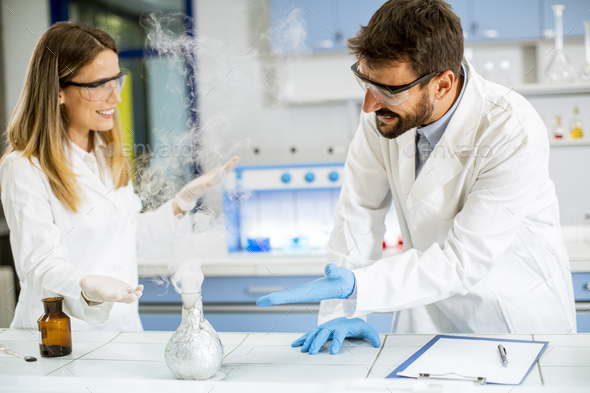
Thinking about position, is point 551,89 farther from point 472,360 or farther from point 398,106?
point 472,360

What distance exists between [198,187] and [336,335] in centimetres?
65

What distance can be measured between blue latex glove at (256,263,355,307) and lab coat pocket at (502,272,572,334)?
1.68ft

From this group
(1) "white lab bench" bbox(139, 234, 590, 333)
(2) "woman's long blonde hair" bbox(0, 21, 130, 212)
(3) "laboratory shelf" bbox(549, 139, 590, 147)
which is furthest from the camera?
(3) "laboratory shelf" bbox(549, 139, 590, 147)

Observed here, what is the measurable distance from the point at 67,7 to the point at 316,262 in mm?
2445

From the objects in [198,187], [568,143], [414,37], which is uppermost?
[414,37]

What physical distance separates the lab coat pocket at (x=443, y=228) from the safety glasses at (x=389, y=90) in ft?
1.14

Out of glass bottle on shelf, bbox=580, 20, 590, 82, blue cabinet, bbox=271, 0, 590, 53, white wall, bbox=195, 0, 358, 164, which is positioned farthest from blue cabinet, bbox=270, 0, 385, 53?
glass bottle on shelf, bbox=580, 20, 590, 82

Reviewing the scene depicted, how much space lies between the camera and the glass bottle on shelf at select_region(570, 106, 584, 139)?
9.45 ft

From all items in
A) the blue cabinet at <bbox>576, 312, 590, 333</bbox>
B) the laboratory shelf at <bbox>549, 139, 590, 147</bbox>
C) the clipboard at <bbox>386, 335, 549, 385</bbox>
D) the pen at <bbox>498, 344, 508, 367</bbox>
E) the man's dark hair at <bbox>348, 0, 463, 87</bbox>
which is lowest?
the blue cabinet at <bbox>576, 312, 590, 333</bbox>

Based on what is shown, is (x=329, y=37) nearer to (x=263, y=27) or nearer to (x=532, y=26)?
(x=263, y=27)

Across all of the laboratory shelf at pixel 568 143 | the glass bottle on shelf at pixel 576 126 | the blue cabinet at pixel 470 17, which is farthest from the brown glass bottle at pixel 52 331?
the glass bottle on shelf at pixel 576 126

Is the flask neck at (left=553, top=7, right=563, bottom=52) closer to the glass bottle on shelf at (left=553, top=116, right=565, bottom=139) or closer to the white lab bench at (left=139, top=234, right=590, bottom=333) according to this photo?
the glass bottle on shelf at (left=553, top=116, right=565, bottom=139)

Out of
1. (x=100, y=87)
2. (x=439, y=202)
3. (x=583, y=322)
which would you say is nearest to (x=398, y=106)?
(x=439, y=202)

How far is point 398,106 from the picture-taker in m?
Answer: 1.35
